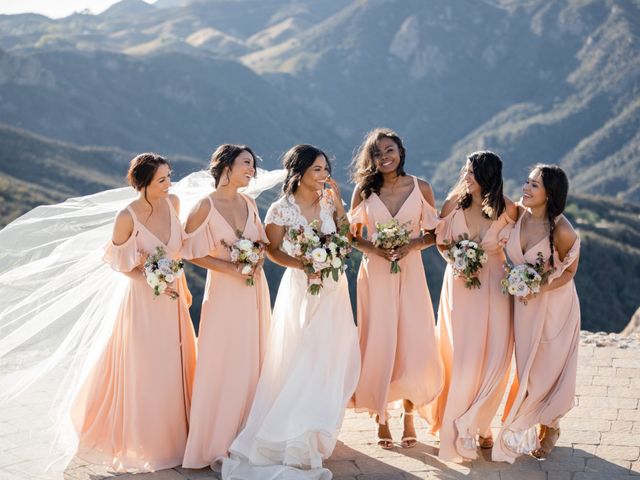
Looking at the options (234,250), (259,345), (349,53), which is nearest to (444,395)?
(259,345)

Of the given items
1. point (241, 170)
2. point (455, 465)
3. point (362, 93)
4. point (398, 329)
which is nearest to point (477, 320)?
point (398, 329)

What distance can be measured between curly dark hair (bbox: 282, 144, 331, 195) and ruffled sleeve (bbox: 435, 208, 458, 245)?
1002mm

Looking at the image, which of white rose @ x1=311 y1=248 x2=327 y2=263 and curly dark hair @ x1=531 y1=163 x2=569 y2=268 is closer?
white rose @ x1=311 y1=248 x2=327 y2=263

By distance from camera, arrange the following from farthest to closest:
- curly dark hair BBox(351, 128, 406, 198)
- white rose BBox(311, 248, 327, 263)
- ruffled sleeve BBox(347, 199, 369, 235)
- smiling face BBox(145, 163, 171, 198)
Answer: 1. ruffled sleeve BBox(347, 199, 369, 235)
2. curly dark hair BBox(351, 128, 406, 198)
3. smiling face BBox(145, 163, 171, 198)
4. white rose BBox(311, 248, 327, 263)

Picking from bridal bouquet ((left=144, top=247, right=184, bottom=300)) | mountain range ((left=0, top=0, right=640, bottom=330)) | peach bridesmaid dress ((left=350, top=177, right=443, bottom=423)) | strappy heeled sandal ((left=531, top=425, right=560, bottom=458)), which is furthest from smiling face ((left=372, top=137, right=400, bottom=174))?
mountain range ((left=0, top=0, right=640, bottom=330))

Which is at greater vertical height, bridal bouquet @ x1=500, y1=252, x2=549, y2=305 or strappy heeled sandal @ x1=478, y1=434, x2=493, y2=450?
bridal bouquet @ x1=500, y1=252, x2=549, y2=305

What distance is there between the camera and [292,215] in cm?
622

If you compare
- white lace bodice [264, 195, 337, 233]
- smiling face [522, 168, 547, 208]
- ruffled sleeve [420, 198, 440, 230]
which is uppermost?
smiling face [522, 168, 547, 208]

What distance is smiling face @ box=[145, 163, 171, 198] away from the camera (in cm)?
600

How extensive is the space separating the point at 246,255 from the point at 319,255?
0.52 metres

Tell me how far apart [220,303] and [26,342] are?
1472 millimetres

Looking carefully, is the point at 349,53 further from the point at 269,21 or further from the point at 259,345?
the point at 259,345

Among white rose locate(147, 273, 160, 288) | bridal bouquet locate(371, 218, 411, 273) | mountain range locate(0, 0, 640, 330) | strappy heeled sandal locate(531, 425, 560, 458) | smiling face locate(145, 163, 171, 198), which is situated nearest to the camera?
white rose locate(147, 273, 160, 288)

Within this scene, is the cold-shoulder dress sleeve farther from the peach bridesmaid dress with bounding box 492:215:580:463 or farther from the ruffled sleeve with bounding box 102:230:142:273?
the peach bridesmaid dress with bounding box 492:215:580:463
